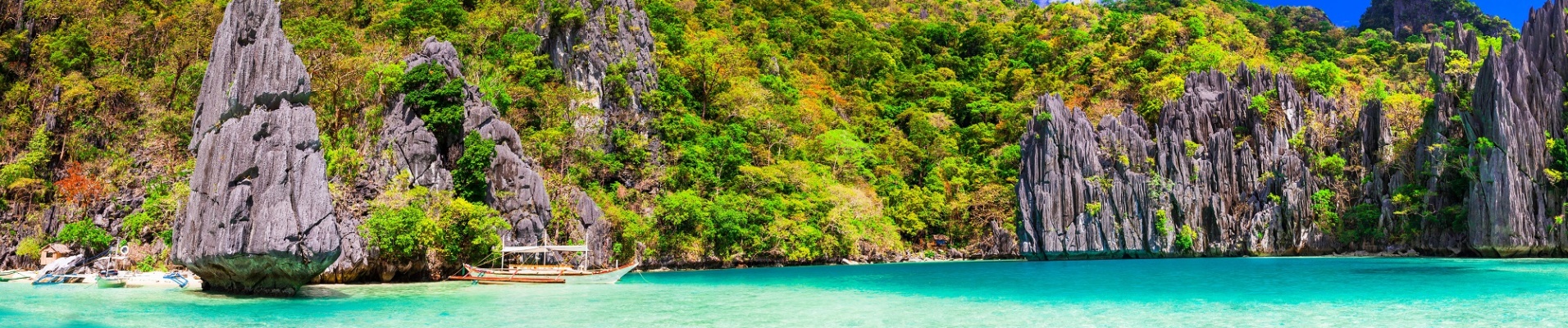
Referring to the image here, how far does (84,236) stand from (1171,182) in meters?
55.3

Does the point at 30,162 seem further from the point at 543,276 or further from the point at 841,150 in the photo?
the point at 841,150

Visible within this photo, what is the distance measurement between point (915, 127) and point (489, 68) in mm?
30708

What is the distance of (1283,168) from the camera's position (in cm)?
5456

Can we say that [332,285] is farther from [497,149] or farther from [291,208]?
[497,149]

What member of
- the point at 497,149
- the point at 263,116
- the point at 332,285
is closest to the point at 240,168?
the point at 263,116

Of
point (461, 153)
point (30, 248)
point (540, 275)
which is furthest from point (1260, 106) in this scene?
point (30, 248)

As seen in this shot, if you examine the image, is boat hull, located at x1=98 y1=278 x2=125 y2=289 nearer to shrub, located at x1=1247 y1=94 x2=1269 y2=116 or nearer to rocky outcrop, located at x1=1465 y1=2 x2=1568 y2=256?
rocky outcrop, located at x1=1465 y1=2 x2=1568 y2=256

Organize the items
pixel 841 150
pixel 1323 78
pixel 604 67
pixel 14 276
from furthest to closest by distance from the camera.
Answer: pixel 1323 78
pixel 841 150
pixel 604 67
pixel 14 276

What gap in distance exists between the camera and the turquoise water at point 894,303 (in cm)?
1717

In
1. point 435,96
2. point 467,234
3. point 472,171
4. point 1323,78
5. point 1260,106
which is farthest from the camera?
point 1323,78

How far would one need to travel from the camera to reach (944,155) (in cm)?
6275

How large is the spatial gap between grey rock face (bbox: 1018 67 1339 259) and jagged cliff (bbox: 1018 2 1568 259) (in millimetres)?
73

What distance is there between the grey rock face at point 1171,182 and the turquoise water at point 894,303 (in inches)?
863

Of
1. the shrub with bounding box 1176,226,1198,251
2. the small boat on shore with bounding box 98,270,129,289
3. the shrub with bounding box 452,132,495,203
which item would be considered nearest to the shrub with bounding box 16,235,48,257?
the small boat on shore with bounding box 98,270,129,289
